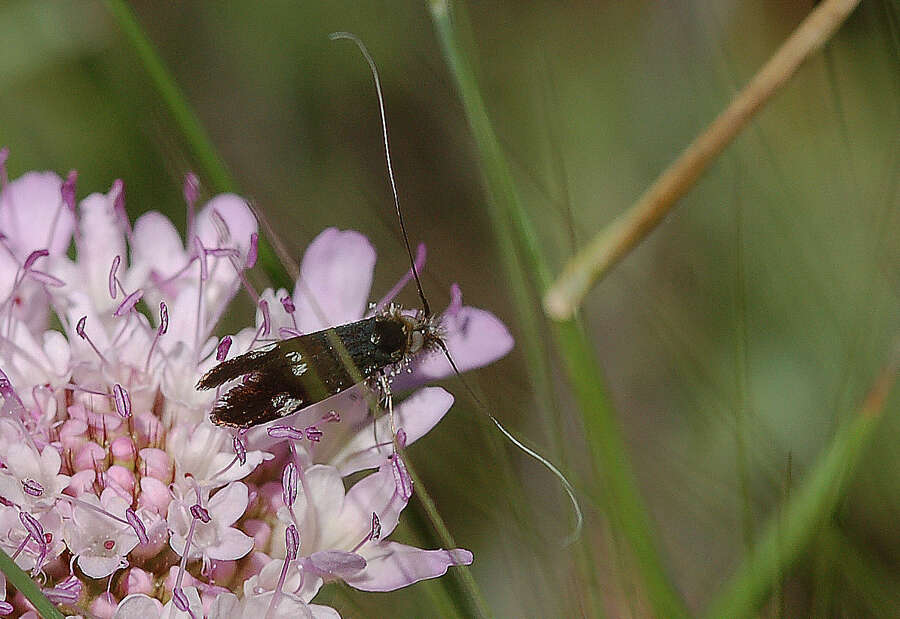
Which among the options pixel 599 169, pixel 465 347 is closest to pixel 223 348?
pixel 465 347

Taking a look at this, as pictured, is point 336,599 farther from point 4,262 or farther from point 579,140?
point 579,140

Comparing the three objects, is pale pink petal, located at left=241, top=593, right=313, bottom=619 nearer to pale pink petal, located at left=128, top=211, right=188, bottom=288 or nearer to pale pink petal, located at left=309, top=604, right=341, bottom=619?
pale pink petal, located at left=309, top=604, right=341, bottom=619

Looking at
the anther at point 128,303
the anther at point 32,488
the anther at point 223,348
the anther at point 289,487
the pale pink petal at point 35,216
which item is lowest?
the anther at point 289,487

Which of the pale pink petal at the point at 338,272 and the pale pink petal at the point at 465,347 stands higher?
the pale pink petal at the point at 338,272

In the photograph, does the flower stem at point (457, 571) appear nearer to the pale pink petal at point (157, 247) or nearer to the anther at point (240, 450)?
the anther at point (240, 450)

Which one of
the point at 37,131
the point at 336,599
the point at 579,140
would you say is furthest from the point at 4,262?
the point at 579,140

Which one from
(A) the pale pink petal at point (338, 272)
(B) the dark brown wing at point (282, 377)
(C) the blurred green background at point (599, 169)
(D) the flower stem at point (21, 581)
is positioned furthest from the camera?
(C) the blurred green background at point (599, 169)

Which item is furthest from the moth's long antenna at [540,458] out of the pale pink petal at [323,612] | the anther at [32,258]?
the anther at [32,258]

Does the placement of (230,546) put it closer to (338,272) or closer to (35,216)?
(338,272)
